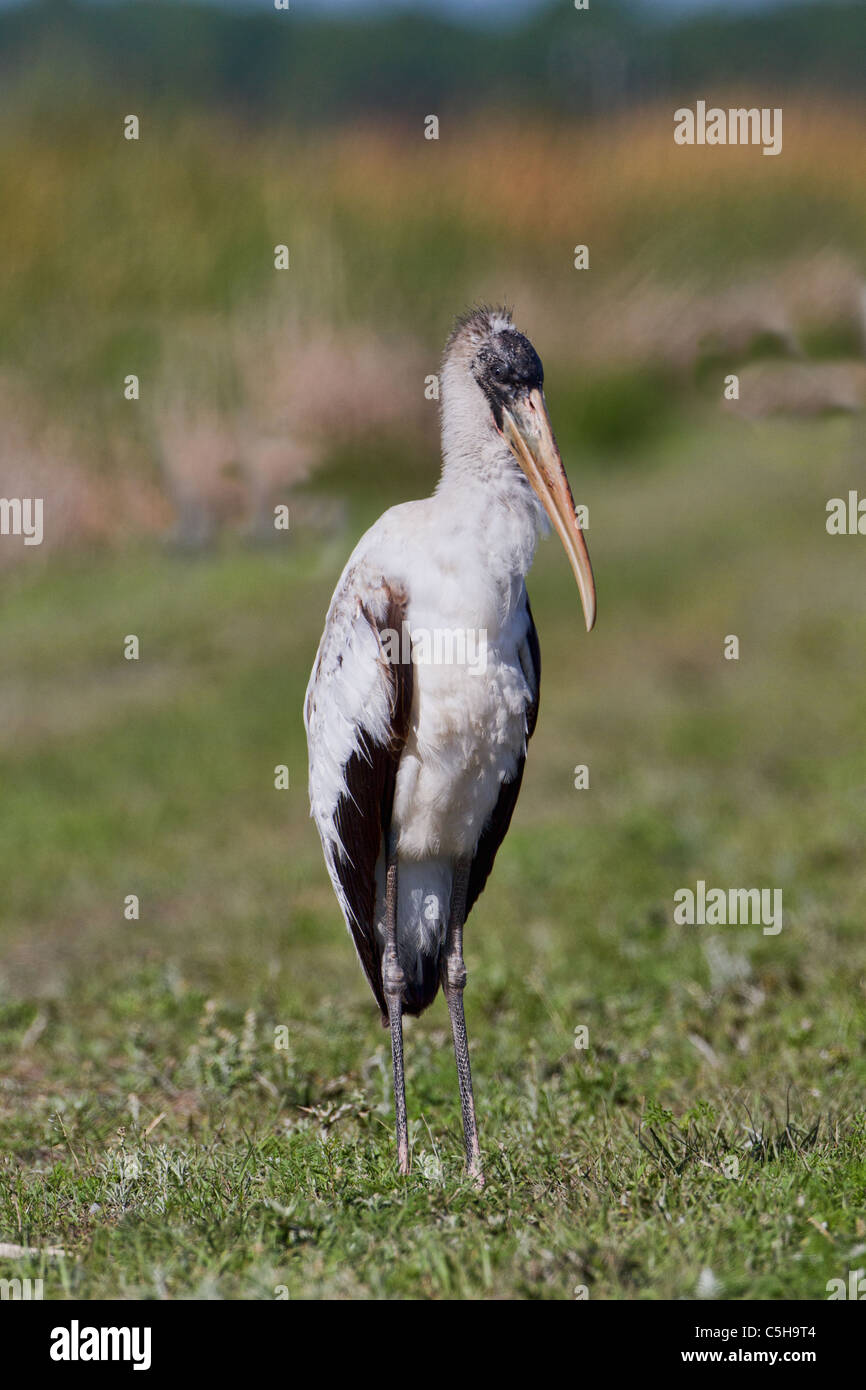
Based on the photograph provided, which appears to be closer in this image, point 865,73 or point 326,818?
point 326,818

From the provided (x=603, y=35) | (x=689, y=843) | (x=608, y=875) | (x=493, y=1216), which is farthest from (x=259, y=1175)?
(x=603, y=35)

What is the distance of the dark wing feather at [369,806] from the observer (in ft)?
14.4

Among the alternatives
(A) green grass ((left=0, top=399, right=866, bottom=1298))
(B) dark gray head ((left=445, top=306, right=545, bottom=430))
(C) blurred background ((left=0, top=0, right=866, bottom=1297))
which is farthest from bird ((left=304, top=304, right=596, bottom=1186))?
(C) blurred background ((left=0, top=0, right=866, bottom=1297))

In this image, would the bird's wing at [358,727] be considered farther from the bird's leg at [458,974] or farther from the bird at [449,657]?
the bird's leg at [458,974]

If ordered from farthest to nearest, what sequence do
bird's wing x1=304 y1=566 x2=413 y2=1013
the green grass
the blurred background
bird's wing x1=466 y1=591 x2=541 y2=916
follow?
the blurred background, bird's wing x1=466 y1=591 x2=541 y2=916, bird's wing x1=304 y1=566 x2=413 y2=1013, the green grass

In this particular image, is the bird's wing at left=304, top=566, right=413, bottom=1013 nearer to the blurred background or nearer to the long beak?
the long beak

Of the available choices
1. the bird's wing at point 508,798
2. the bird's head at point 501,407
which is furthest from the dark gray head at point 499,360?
the bird's wing at point 508,798

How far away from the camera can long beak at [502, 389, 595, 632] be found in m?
4.30

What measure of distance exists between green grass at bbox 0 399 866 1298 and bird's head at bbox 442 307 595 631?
1.74 metres

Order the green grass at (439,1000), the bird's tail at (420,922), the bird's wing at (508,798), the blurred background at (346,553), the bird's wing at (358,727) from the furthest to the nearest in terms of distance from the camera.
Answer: the blurred background at (346,553) → the bird's tail at (420,922) → the bird's wing at (508,798) → the bird's wing at (358,727) → the green grass at (439,1000)

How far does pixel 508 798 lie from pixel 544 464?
3.25 ft

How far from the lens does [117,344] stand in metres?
12.6

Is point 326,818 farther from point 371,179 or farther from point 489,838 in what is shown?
point 371,179

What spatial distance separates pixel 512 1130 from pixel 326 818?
1.12 meters
